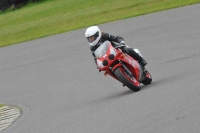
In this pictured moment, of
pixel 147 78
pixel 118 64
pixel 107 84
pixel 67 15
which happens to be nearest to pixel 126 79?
pixel 118 64

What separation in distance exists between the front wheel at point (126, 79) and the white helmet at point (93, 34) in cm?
64

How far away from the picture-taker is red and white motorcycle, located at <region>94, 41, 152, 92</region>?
37.3ft

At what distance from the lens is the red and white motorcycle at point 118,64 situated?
37.3 feet

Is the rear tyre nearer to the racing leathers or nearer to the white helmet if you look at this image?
the racing leathers

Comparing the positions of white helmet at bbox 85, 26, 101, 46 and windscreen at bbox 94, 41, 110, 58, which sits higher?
white helmet at bbox 85, 26, 101, 46

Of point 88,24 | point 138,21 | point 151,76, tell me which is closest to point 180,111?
point 151,76

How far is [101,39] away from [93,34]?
13.5 inches

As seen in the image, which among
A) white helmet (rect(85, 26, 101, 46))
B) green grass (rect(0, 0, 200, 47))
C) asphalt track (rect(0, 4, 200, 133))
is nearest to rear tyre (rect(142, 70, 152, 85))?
asphalt track (rect(0, 4, 200, 133))

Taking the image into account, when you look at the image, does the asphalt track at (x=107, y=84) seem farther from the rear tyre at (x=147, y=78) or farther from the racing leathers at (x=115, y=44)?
the racing leathers at (x=115, y=44)

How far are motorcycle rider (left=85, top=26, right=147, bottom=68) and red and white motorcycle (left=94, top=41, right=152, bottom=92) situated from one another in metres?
0.12

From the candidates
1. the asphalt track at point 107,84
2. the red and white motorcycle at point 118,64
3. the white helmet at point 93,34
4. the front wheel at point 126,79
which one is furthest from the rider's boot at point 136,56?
the white helmet at point 93,34

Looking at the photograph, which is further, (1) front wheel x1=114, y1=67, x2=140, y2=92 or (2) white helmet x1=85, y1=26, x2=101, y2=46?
(2) white helmet x1=85, y1=26, x2=101, y2=46

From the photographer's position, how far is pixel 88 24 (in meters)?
24.5

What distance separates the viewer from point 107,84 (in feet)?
44.6
